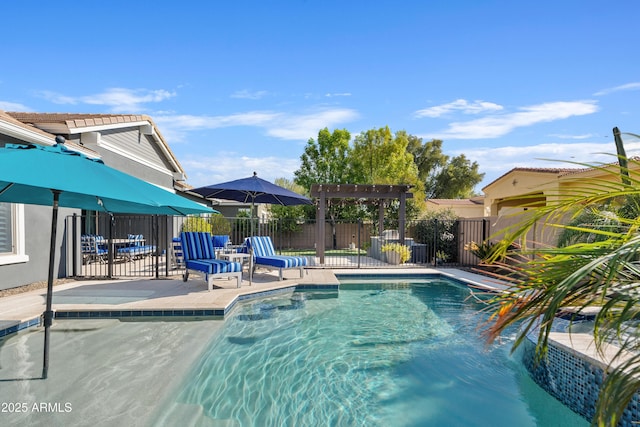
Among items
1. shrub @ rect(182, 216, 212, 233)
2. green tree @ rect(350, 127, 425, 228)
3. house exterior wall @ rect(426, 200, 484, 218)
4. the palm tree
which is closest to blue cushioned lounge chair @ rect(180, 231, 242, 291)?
shrub @ rect(182, 216, 212, 233)

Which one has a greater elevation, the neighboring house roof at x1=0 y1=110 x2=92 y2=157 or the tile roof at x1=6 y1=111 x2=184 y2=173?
the tile roof at x1=6 y1=111 x2=184 y2=173

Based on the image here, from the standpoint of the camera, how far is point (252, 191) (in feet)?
31.3

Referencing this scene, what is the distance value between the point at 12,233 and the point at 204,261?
3970mm

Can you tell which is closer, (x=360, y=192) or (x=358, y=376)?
(x=358, y=376)

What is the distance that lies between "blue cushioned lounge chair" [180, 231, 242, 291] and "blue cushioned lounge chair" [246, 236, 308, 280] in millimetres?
974

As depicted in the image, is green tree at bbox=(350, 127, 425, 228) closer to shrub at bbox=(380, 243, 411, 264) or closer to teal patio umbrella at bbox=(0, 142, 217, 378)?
shrub at bbox=(380, 243, 411, 264)

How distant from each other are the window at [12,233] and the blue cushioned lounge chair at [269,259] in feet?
16.0

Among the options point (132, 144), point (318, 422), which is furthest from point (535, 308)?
point (132, 144)

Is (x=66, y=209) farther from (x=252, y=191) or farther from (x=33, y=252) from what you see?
(x=252, y=191)

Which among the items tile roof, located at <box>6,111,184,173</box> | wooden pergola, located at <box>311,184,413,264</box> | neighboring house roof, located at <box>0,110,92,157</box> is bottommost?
wooden pergola, located at <box>311,184,413,264</box>

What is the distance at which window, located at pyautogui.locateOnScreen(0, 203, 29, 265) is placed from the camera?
25.4 feet

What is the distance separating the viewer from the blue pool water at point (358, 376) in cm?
370

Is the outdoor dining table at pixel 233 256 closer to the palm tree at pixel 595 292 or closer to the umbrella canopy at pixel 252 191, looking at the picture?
the umbrella canopy at pixel 252 191

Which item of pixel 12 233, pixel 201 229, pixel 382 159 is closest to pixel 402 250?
pixel 201 229
